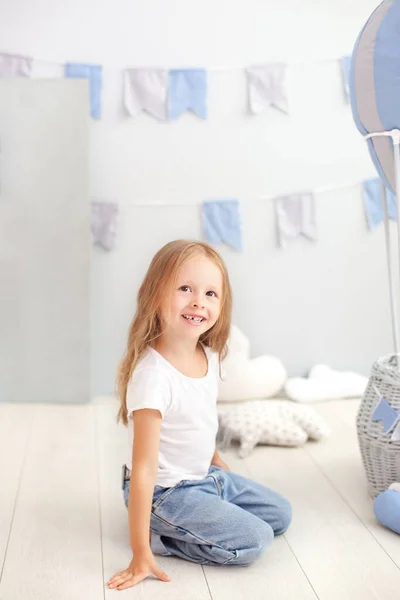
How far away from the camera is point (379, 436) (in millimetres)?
2045

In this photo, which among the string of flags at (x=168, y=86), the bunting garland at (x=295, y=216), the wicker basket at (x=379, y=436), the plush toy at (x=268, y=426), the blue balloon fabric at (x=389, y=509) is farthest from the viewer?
the bunting garland at (x=295, y=216)

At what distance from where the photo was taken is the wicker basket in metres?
2.02

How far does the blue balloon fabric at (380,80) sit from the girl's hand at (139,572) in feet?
3.77

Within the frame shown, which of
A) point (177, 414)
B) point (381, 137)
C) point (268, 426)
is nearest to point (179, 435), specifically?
point (177, 414)

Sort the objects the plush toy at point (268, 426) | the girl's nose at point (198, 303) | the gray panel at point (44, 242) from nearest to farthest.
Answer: the girl's nose at point (198, 303) → the plush toy at point (268, 426) → the gray panel at point (44, 242)

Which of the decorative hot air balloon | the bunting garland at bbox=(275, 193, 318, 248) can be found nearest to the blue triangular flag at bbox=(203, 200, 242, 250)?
the bunting garland at bbox=(275, 193, 318, 248)

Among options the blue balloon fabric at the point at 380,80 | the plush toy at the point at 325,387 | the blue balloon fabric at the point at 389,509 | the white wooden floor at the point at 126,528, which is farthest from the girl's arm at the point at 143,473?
the plush toy at the point at 325,387

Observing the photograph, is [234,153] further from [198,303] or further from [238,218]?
[198,303]

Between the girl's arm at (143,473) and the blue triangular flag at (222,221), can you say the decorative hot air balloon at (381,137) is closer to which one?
the girl's arm at (143,473)

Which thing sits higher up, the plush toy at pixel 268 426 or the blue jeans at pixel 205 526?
the plush toy at pixel 268 426

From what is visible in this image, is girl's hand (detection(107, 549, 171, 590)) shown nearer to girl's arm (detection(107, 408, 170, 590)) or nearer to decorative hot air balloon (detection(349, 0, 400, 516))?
girl's arm (detection(107, 408, 170, 590))

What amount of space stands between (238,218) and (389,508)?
63.2 inches

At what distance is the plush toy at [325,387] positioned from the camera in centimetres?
313

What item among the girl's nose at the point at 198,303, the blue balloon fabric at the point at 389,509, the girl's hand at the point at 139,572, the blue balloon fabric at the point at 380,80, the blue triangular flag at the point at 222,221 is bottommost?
the girl's hand at the point at 139,572
